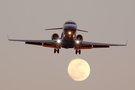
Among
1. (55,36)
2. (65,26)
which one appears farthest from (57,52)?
(65,26)

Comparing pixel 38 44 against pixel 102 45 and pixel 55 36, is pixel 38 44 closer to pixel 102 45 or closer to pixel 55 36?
pixel 55 36

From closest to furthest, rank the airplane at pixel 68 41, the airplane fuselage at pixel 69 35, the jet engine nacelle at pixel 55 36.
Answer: the airplane fuselage at pixel 69 35 → the airplane at pixel 68 41 → the jet engine nacelle at pixel 55 36

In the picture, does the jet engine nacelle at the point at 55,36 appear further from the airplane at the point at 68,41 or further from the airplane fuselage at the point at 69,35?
the airplane fuselage at the point at 69,35

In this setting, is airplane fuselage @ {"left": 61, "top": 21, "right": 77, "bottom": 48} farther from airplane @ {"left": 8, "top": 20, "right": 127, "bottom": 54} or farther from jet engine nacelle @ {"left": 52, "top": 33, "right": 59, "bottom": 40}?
jet engine nacelle @ {"left": 52, "top": 33, "right": 59, "bottom": 40}

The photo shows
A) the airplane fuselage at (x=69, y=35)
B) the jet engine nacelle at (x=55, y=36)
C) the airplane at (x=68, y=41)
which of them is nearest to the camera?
the airplane fuselage at (x=69, y=35)

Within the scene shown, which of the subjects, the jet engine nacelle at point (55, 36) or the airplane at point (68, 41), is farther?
the jet engine nacelle at point (55, 36)

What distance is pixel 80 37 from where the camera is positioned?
189ft

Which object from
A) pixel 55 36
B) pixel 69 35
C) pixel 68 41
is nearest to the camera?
pixel 69 35

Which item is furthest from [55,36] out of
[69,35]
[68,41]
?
[69,35]

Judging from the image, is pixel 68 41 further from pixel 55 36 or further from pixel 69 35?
pixel 55 36

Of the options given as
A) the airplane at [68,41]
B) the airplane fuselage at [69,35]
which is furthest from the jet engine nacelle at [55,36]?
the airplane fuselage at [69,35]

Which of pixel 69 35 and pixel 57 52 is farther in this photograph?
pixel 57 52

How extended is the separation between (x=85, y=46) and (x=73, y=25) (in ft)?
22.3

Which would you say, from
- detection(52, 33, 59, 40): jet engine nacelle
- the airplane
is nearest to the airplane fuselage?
the airplane
